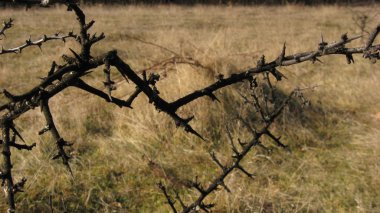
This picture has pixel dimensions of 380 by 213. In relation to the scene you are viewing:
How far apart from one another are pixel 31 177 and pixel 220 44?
10.4 ft

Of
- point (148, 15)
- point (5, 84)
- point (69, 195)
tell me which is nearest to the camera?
point (69, 195)

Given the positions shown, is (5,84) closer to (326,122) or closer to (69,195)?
(69,195)

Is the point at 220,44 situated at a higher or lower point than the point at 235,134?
higher

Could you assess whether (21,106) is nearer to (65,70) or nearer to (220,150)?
(65,70)

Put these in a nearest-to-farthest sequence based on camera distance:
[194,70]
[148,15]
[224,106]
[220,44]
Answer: [224,106] → [194,70] → [220,44] → [148,15]

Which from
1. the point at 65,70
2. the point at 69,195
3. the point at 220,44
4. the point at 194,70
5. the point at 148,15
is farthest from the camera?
the point at 148,15

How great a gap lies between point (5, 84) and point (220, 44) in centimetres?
298

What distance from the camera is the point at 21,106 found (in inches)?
28.6

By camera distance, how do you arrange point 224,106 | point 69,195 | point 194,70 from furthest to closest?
point 194,70
point 224,106
point 69,195

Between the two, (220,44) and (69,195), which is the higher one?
(220,44)

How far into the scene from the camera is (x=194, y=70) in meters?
4.63

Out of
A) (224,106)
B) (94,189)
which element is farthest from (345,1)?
(94,189)

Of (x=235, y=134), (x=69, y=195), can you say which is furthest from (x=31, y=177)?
(x=235, y=134)

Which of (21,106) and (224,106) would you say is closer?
(21,106)
